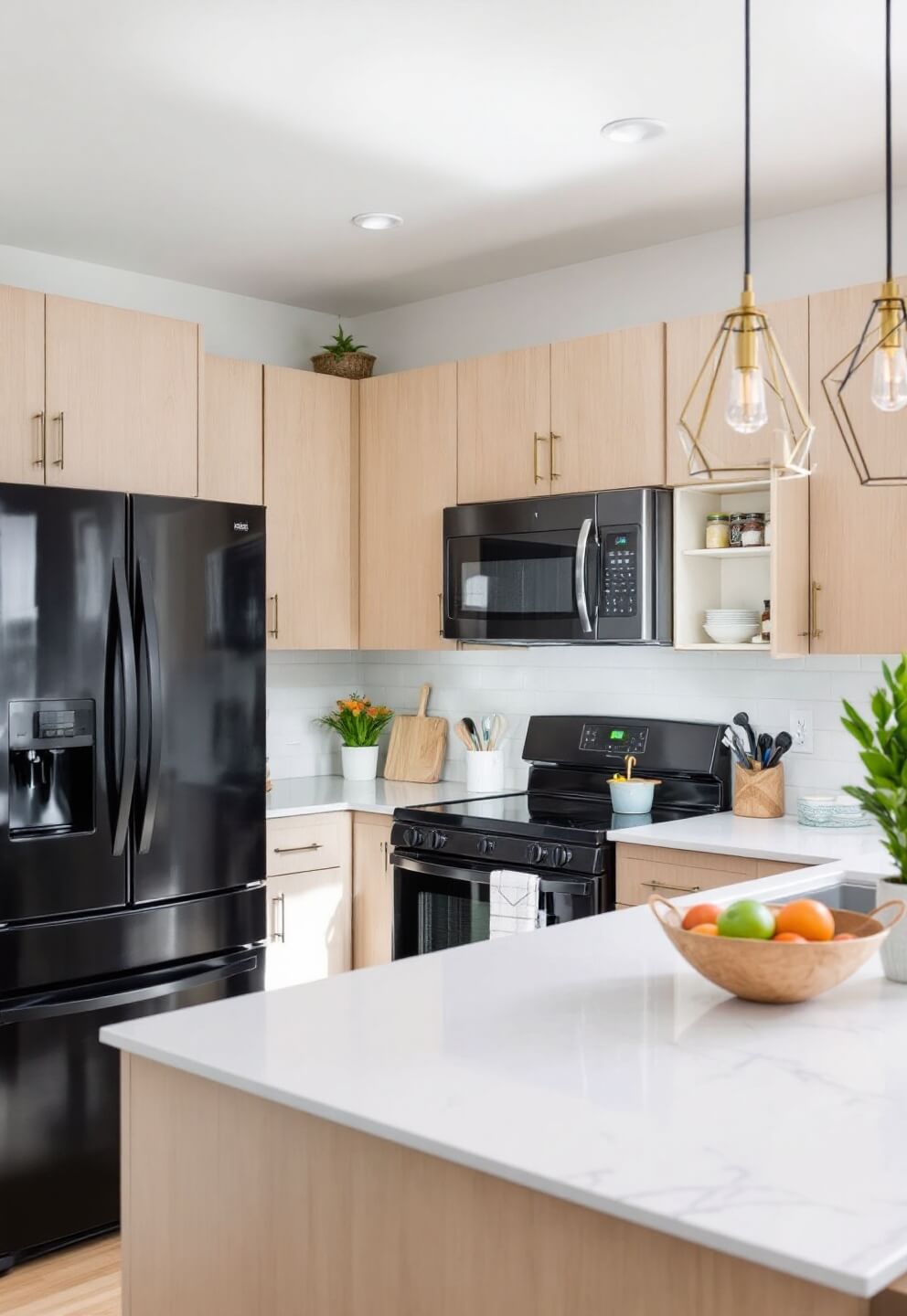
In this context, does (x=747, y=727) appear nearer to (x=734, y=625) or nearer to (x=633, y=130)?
(x=734, y=625)

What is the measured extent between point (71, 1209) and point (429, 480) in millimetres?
2459

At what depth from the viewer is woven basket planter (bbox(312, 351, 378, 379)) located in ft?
15.6

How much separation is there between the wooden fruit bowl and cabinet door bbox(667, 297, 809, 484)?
6.49ft

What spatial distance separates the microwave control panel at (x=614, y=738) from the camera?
4.20 meters

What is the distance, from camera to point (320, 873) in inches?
167

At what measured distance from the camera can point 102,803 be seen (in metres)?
3.38

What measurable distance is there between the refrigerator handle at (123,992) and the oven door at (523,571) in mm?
1283

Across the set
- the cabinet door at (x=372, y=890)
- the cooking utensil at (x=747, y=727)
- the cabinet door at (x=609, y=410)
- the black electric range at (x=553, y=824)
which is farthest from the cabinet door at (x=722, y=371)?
the cabinet door at (x=372, y=890)

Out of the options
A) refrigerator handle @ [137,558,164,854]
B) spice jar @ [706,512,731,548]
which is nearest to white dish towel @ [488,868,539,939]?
refrigerator handle @ [137,558,164,854]

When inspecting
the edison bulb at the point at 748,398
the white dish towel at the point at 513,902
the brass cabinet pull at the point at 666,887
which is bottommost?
the white dish towel at the point at 513,902

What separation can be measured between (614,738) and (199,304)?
2105 mm

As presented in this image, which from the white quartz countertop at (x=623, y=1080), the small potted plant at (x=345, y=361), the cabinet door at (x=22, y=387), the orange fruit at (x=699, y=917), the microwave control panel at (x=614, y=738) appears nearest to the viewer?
the white quartz countertop at (x=623, y=1080)

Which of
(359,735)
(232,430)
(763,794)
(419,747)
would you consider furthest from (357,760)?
Answer: (763,794)

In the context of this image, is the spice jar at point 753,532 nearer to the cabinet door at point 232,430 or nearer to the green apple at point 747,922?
the cabinet door at point 232,430
